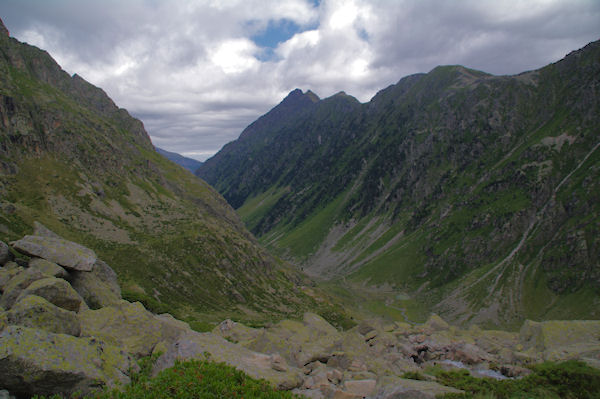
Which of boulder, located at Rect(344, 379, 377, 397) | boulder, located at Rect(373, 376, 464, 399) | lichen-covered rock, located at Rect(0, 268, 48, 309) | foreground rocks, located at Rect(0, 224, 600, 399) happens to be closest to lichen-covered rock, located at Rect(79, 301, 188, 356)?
foreground rocks, located at Rect(0, 224, 600, 399)

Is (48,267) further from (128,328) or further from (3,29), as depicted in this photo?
(3,29)

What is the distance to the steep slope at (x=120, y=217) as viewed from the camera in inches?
2751

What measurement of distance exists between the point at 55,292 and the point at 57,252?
28.3 ft

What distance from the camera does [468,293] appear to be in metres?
148

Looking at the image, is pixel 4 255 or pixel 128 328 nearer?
pixel 128 328

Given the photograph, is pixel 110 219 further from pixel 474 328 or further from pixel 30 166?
pixel 474 328

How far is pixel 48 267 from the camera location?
25.0 m

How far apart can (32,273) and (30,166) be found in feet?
287

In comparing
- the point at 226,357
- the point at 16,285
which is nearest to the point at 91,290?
the point at 16,285

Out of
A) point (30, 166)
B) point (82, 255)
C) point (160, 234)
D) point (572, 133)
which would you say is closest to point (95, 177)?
point (30, 166)

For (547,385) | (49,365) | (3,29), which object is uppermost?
(3,29)

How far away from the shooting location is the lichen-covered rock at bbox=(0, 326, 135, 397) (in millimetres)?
11773

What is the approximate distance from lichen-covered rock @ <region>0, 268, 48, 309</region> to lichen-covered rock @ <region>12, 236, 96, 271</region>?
4.75 m

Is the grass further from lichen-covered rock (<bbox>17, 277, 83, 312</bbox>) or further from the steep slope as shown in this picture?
the steep slope
